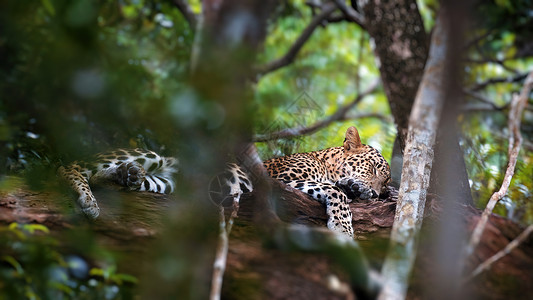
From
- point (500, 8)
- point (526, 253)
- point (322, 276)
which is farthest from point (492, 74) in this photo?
point (322, 276)

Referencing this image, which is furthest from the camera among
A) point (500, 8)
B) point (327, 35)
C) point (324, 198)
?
point (327, 35)

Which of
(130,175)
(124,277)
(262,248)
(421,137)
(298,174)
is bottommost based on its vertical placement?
(124,277)

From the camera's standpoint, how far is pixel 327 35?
1490 cm

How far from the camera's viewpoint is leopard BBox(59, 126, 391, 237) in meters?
5.02

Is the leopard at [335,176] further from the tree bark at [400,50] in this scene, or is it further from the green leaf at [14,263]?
the green leaf at [14,263]

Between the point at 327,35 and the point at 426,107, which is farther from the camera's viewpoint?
the point at 327,35

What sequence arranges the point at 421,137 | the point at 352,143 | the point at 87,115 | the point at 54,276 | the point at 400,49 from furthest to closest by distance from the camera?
the point at 352,143, the point at 400,49, the point at 421,137, the point at 54,276, the point at 87,115

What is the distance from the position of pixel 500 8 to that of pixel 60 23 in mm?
10142

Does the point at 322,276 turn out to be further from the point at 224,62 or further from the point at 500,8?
the point at 500,8

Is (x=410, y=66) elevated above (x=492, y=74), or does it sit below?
below

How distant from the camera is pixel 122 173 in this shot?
518 cm

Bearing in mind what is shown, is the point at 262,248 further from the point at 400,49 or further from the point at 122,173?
the point at 400,49

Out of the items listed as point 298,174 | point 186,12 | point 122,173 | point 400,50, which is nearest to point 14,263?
point 122,173

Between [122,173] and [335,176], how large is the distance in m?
2.69
